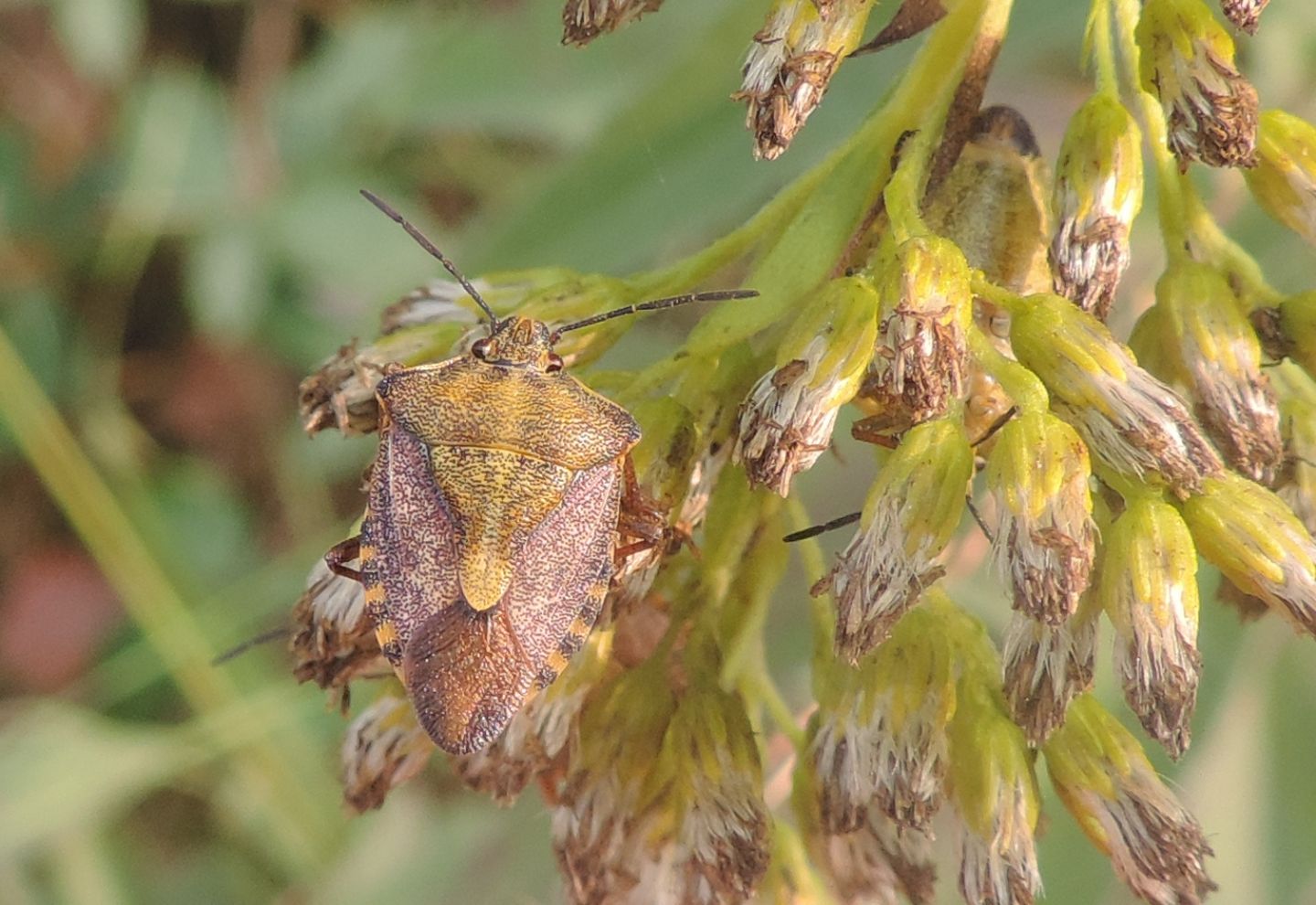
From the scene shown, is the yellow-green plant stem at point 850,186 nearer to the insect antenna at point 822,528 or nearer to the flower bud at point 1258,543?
the insect antenna at point 822,528

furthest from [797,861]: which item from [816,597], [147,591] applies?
[147,591]

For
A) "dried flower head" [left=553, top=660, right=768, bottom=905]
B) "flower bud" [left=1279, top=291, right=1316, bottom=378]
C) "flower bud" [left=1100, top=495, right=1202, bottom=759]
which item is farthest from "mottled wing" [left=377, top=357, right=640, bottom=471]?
"flower bud" [left=1279, top=291, right=1316, bottom=378]

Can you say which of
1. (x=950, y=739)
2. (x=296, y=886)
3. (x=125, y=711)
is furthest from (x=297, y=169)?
(x=950, y=739)

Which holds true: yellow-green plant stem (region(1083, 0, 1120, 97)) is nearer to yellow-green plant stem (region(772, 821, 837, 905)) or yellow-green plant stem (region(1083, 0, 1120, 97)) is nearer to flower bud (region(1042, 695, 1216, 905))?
flower bud (region(1042, 695, 1216, 905))

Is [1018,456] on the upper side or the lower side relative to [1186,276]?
lower

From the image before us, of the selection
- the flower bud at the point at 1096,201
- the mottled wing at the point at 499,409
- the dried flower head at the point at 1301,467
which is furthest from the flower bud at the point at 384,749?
the dried flower head at the point at 1301,467

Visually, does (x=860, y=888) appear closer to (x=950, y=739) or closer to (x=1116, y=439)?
(x=950, y=739)
